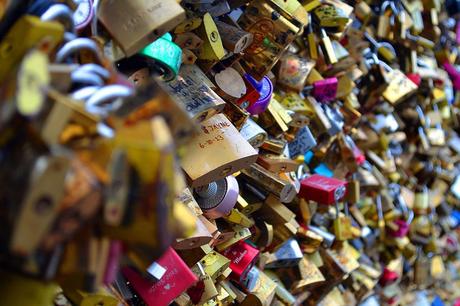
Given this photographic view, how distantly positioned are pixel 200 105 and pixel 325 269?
39.1 inches

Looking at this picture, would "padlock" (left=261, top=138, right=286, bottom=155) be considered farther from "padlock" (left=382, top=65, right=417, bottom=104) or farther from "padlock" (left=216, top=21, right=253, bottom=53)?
"padlock" (left=382, top=65, right=417, bottom=104)

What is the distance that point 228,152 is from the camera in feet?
3.57

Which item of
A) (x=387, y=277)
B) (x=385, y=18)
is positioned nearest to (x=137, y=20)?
(x=385, y=18)

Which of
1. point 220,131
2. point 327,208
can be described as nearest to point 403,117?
point 327,208

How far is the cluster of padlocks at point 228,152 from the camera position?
1.61ft

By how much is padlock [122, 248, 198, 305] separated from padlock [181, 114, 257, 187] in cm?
15

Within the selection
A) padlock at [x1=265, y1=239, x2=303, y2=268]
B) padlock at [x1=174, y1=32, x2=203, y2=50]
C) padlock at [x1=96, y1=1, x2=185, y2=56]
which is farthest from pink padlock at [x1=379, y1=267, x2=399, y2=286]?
padlock at [x1=96, y1=1, x2=185, y2=56]

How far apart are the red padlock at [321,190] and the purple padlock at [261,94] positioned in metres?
0.32

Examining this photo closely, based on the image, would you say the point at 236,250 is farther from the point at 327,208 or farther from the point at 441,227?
the point at 441,227

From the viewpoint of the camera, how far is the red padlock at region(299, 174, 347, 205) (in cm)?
155

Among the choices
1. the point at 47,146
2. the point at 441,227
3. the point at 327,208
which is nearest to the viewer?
the point at 47,146

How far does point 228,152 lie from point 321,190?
0.54 metres

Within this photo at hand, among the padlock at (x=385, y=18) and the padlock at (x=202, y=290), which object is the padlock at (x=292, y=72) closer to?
the padlock at (x=202, y=290)

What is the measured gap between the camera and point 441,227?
291 cm
